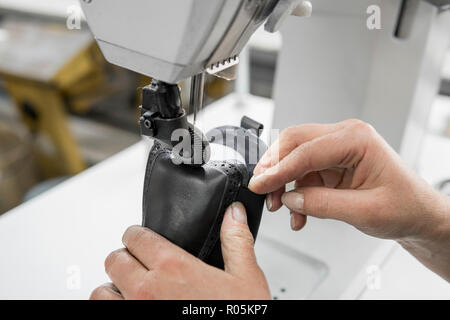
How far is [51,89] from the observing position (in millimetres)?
1583

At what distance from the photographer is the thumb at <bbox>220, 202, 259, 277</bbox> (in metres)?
0.43

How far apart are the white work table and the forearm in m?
0.08

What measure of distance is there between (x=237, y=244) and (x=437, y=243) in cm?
29

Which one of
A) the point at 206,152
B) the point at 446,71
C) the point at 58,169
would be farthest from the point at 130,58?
the point at 58,169

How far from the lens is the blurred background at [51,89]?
150 centimetres

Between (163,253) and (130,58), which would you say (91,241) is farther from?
(130,58)

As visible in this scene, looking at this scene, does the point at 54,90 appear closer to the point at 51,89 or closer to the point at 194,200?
the point at 51,89

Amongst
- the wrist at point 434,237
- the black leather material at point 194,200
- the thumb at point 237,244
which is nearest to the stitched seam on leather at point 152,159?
the black leather material at point 194,200

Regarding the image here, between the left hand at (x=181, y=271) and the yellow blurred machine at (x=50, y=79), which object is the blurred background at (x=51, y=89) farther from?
the left hand at (x=181, y=271)

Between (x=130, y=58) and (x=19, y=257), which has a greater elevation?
(x=130, y=58)

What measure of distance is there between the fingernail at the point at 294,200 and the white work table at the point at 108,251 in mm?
182

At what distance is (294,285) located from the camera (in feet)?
2.06

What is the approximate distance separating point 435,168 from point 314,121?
481mm

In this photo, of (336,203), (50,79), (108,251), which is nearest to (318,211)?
(336,203)
